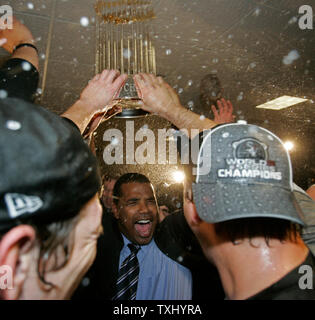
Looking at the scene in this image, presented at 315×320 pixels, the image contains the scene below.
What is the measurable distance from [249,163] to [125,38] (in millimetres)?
1129

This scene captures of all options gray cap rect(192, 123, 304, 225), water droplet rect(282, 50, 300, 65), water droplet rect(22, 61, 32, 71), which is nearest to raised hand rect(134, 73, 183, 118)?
gray cap rect(192, 123, 304, 225)

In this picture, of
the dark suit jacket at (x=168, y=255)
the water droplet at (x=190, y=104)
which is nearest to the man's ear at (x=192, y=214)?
the dark suit jacket at (x=168, y=255)

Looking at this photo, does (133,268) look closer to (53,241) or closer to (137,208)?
(137,208)

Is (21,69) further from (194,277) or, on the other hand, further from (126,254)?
(194,277)

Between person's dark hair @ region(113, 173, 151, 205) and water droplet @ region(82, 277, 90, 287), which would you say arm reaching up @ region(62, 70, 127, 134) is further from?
person's dark hair @ region(113, 173, 151, 205)

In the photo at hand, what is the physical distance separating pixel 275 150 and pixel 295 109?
16.7ft

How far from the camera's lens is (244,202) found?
1064 millimetres

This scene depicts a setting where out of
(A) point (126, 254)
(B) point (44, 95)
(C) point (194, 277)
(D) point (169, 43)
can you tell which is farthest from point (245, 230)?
(B) point (44, 95)

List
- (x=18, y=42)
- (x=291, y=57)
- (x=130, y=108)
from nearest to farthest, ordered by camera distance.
Answer: 1. (x=130, y=108)
2. (x=18, y=42)
3. (x=291, y=57)

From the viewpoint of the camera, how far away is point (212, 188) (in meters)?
1.13

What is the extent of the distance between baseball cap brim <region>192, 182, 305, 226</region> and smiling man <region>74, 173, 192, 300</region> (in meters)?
1.13

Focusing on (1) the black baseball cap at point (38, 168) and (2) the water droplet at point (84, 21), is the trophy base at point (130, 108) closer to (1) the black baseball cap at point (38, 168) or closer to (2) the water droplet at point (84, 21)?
(1) the black baseball cap at point (38, 168)

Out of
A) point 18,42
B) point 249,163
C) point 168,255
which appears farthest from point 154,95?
point 168,255

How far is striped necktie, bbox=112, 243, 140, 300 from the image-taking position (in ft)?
7.00
